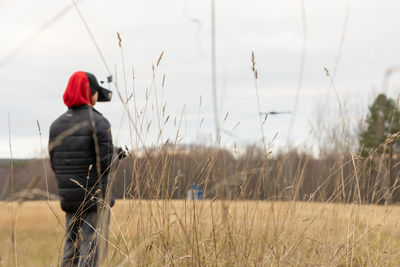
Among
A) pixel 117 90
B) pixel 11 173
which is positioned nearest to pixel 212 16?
pixel 117 90

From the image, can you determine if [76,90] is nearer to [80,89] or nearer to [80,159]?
[80,89]

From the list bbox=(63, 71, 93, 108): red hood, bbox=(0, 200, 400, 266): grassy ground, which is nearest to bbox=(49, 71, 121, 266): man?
bbox=(63, 71, 93, 108): red hood

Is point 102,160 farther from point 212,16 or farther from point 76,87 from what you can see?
point 212,16

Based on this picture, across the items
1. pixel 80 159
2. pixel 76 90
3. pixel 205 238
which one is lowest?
pixel 205 238

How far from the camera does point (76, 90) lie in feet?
11.9

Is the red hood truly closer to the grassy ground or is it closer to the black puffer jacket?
the black puffer jacket

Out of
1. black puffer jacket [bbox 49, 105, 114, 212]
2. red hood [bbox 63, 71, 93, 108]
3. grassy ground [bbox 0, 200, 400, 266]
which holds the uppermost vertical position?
red hood [bbox 63, 71, 93, 108]

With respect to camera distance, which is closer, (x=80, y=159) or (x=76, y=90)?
(x=80, y=159)

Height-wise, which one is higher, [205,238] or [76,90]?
[76,90]

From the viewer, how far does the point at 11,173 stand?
7.27 feet

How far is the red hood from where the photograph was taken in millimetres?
3601

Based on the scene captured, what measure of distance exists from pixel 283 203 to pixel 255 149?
0.81 m

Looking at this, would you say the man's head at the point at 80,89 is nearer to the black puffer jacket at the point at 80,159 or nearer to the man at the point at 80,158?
the man at the point at 80,158

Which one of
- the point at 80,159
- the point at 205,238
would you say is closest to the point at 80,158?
the point at 80,159
